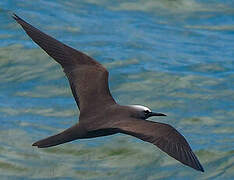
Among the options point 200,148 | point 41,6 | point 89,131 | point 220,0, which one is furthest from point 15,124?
point 220,0

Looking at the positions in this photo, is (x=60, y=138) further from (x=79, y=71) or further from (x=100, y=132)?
(x=79, y=71)

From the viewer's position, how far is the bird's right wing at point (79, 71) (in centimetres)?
955

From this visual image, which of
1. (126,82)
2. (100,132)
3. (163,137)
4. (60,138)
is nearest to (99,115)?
(100,132)

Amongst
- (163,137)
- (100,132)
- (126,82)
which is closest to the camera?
(163,137)

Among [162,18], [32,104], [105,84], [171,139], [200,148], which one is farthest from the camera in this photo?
[162,18]

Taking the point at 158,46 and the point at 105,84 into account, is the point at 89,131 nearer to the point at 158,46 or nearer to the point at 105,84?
the point at 105,84

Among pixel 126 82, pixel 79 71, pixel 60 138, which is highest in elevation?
pixel 79 71

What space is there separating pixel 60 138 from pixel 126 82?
15.2 ft

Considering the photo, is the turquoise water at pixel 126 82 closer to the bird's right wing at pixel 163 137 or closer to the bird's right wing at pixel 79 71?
the bird's right wing at pixel 79 71

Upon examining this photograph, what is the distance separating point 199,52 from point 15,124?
3752 mm

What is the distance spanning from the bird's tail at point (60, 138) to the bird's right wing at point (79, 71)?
628 mm

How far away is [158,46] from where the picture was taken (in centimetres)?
1460

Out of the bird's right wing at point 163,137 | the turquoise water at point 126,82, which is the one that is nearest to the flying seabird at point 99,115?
the bird's right wing at point 163,137

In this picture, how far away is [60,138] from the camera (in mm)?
8773
